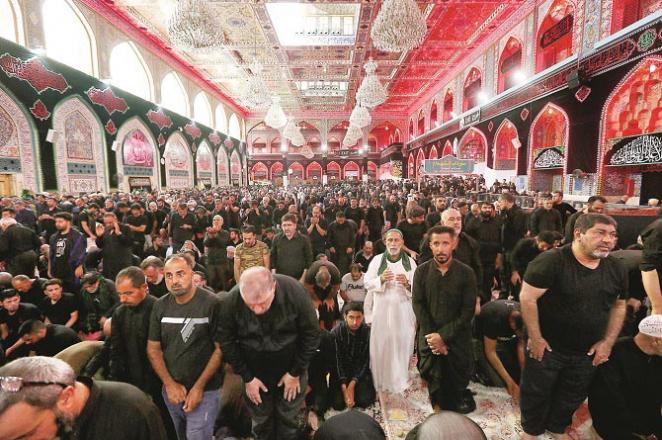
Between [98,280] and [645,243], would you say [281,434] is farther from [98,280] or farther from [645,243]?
[645,243]

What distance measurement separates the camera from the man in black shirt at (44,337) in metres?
2.73

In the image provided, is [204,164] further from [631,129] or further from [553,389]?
[553,389]

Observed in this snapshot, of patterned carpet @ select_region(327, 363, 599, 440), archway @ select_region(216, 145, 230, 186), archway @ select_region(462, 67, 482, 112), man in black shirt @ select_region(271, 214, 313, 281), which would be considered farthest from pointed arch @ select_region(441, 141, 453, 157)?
patterned carpet @ select_region(327, 363, 599, 440)

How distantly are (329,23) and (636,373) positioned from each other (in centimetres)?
1510

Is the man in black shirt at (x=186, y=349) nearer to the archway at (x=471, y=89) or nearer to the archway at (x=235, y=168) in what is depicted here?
the archway at (x=471, y=89)

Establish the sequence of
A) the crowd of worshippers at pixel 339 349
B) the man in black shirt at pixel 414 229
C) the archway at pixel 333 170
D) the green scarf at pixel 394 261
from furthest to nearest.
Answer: the archway at pixel 333 170
the man in black shirt at pixel 414 229
the green scarf at pixel 394 261
the crowd of worshippers at pixel 339 349

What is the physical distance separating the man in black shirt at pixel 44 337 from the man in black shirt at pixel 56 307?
0.59m

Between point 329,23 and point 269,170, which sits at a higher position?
point 329,23

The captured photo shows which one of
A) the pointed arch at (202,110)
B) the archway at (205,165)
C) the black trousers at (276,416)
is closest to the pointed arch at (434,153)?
the archway at (205,165)

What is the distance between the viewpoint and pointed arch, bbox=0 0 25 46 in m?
8.55

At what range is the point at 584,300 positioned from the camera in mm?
1985

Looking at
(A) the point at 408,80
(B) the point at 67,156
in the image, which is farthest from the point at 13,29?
(A) the point at 408,80

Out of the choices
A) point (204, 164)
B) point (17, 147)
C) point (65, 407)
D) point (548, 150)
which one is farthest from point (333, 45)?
point (65, 407)

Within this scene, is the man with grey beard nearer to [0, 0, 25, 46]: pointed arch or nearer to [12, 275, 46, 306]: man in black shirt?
[12, 275, 46, 306]: man in black shirt
